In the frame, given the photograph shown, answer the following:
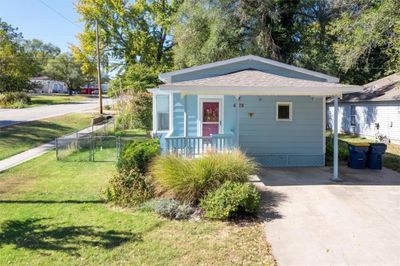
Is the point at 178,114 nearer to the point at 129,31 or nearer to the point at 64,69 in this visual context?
the point at 129,31

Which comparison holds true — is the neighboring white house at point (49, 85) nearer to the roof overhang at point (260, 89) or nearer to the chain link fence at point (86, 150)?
the chain link fence at point (86, 150)

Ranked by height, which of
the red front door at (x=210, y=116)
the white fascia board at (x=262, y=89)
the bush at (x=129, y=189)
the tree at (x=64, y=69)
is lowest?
the bush at (x=129, y=189)

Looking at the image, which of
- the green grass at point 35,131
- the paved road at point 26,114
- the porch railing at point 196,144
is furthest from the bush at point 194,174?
the paved road at point 26,114

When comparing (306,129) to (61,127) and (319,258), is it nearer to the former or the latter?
(319,258)

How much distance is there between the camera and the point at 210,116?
12.3 metres

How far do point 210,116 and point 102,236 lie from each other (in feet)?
24.1

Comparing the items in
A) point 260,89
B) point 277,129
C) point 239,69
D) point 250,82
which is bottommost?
point 277,129

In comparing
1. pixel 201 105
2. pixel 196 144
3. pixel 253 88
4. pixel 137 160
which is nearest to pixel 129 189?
pixel 137 160

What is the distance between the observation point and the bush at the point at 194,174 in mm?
7215

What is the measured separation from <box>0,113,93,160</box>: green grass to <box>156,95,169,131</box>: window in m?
6.26

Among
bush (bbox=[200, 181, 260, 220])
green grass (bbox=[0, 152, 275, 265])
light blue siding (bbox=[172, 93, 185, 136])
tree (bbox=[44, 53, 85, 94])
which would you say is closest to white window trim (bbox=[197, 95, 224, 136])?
light blue siding (bbox=[172, 93, 185, 136])

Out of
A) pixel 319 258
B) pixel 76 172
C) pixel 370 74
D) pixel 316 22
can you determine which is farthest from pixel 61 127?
pixel 370 74

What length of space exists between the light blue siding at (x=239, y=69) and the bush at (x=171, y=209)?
5.79 meters

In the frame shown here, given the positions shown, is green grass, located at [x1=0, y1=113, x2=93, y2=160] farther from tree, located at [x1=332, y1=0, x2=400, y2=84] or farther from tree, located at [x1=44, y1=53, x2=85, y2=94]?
tree, located at [x1=44, y1=53, x2=85, y2=94]
